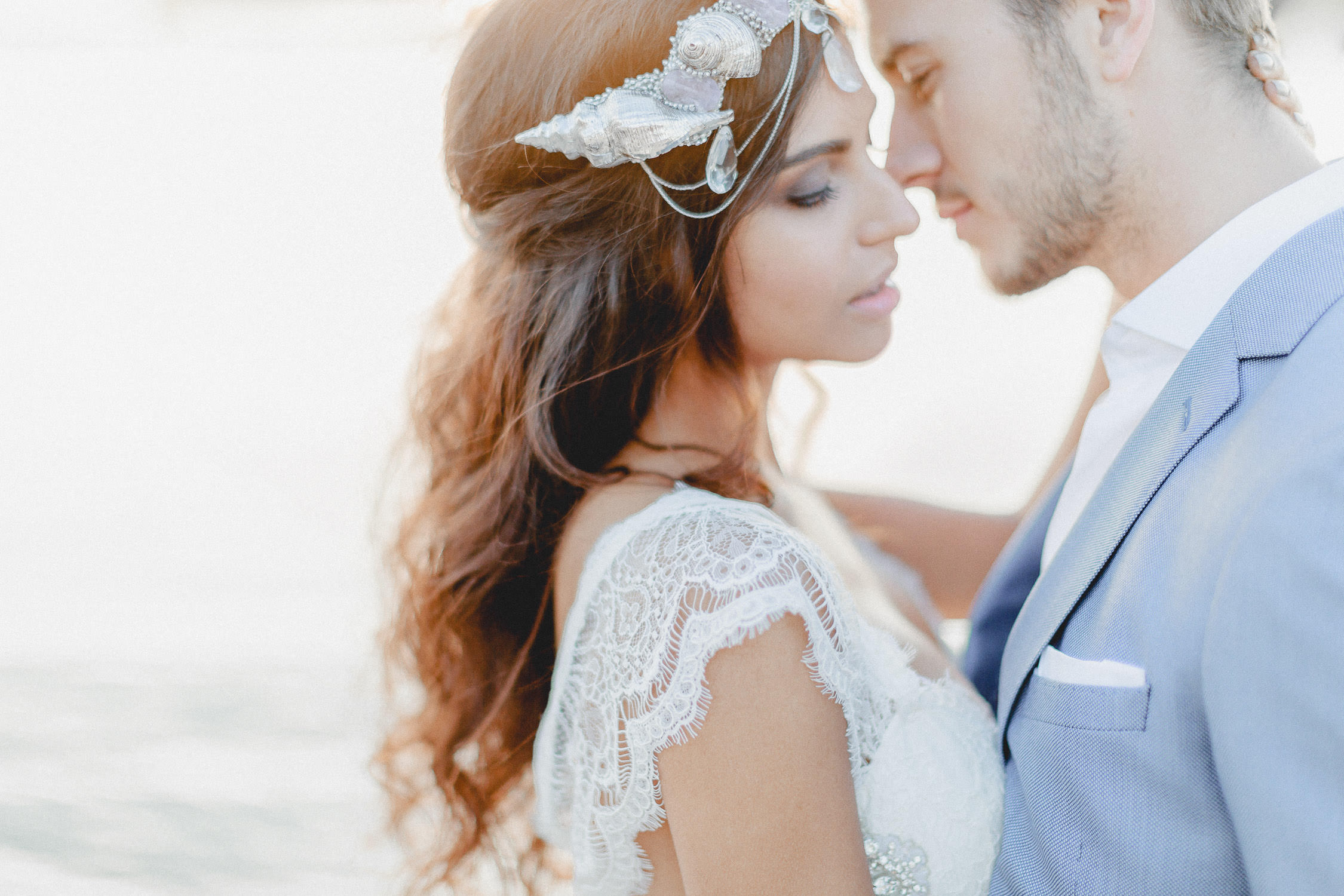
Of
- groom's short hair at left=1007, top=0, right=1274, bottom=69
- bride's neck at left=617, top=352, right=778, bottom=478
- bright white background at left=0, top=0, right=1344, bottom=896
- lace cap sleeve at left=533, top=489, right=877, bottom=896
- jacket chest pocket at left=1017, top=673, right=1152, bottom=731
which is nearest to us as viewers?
jacket chest pocket at left=1017, top=673, right=1152, bottom=731

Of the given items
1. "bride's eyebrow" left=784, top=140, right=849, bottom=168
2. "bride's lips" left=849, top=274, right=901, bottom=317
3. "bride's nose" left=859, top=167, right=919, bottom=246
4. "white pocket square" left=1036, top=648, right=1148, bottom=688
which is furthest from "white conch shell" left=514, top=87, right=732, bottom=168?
"white pocket square" left=1036, top=648, right=1148, bottom=688

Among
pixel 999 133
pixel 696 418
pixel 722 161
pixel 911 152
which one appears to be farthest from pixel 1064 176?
pixel 696 418

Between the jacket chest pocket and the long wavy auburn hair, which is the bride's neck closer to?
the long wavy auburn hair

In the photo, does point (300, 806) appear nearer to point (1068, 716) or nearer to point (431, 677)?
point (431, 677)

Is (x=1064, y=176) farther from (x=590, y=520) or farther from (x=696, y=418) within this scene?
(x=590, y=520)

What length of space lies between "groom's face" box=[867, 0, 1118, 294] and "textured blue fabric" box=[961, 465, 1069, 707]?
390 millimetres

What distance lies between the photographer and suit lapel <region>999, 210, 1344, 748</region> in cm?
119

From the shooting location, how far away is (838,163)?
1.60 metres

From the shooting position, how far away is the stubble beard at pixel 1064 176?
1.64 meters

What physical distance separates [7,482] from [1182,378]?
25.0ft

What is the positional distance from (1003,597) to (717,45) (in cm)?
94

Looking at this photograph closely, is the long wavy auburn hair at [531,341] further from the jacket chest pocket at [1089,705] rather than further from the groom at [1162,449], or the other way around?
the jacket chest pocket at [1089,705]

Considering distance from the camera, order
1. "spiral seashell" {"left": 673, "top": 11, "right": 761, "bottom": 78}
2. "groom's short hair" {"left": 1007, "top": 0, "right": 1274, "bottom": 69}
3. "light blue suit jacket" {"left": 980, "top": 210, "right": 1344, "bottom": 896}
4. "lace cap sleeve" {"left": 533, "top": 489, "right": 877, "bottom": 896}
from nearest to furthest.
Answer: "light blue suit jacket" {"left": 980, "top": 210, "right": 1344, "bottom": 896} < "lace cap sleeve" {"left": 533, "top": 489, "right": 877, "bottom": 896} < "spiral seashell" {"left": 673, "top": 11, "right": 761, "bottom": 78} < "groom's short hair" {"left": 1007, "top": 0, "right": 1274, "bottom": 69}

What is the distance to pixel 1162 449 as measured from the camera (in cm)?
126
